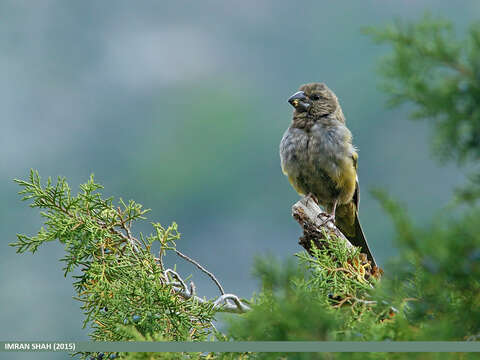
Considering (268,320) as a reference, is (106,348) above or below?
above

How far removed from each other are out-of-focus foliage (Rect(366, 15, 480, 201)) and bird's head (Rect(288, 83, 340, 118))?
255 cm

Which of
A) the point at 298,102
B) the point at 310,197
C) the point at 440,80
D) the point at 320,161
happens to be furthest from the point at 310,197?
the point at 440,80

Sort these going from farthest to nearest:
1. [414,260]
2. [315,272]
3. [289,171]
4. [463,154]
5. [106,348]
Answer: [289,171] < [315,272] < [106,348] < [463,154] < [414,260]

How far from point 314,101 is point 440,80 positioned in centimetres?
278

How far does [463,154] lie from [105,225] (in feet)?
5.45

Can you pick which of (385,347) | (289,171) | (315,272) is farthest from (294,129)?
(385,347)

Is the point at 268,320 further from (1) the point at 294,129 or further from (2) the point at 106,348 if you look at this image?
(1) the point at 294,129

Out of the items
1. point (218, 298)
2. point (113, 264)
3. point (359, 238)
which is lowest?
point (218, 298)

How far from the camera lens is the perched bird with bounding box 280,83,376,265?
404 cm

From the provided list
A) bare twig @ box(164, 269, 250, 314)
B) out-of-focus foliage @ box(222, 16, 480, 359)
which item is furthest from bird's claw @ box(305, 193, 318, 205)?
out-of-focus foliage @ box(222, 16, 480, 359)

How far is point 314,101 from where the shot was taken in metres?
4.29

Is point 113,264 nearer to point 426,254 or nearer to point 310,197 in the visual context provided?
point 426,254

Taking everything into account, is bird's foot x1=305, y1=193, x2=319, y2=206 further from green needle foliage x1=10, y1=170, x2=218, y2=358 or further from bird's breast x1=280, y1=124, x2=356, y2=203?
green needle foliage x1=10, y1=170, x2=218, y2=358

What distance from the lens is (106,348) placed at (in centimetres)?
204
